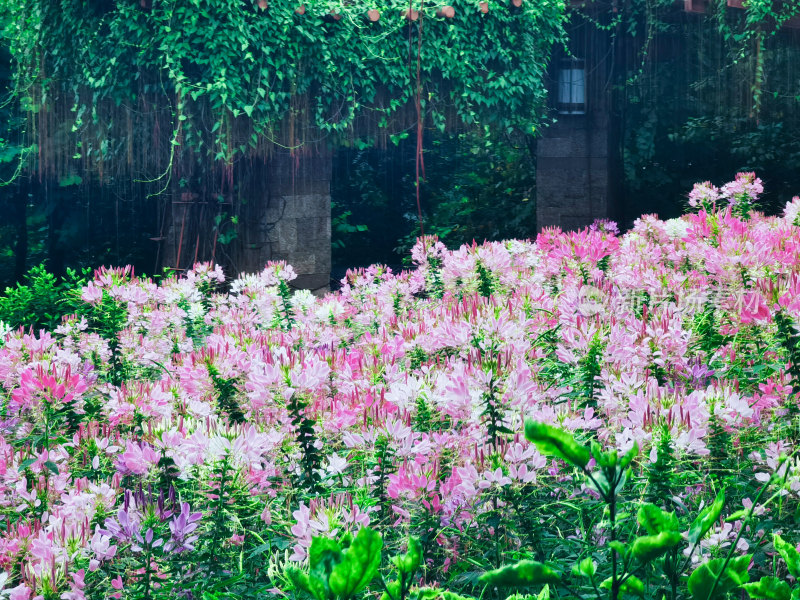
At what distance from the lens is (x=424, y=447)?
1675 millimetres

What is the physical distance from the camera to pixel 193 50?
Result: 764 centimetres

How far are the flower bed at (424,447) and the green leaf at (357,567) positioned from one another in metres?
0.59

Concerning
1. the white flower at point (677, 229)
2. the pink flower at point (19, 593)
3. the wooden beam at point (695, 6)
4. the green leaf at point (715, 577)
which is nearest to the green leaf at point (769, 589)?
the green leaf at point (715, 577)

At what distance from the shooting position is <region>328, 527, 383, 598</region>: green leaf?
0.68 metres

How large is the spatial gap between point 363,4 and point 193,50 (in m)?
1.79

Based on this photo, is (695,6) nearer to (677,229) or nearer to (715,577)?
(677,229)

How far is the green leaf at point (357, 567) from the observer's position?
2.25 ft

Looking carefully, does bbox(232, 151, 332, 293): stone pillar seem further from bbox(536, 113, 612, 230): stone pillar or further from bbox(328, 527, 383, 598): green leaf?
bbox(328, 527, 383, 598): green leaf

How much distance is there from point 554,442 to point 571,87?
1001cm

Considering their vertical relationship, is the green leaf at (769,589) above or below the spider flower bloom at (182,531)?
above

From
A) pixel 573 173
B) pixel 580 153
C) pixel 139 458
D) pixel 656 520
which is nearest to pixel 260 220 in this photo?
pixel 573 173

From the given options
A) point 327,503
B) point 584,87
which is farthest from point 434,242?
point 584,87

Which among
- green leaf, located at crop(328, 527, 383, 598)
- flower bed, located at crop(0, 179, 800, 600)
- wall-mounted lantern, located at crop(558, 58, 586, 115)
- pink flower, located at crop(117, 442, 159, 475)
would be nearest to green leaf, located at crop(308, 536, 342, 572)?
green leaf, located at crop(328, 527, 383, 598)

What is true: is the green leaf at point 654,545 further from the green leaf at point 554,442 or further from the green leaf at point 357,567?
the green leaf at point 357,567
